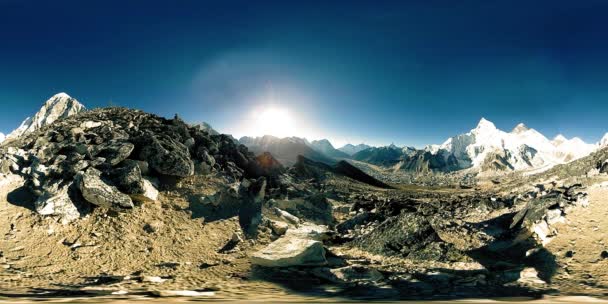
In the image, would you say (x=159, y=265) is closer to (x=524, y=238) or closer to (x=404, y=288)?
(x=404, y=288)

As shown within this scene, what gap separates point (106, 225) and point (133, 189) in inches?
105

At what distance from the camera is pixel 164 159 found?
22.2 metres

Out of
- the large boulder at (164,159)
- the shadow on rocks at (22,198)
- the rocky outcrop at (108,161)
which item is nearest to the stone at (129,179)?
the rocky outcrop at (108,161)

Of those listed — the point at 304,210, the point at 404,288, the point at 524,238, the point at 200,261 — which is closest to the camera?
the point at 404,288

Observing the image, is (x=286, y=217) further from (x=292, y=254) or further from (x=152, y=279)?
(x=152, y=279)

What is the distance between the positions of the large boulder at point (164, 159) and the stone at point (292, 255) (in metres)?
9.47

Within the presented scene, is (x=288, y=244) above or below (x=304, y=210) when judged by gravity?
below

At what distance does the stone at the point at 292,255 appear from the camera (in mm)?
15016

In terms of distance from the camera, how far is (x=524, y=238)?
61.0ft

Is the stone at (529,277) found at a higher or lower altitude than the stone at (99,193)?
lower

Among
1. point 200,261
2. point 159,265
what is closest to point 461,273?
point 200,261

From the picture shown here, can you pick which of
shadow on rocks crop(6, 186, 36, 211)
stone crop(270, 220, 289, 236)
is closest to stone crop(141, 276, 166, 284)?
stone crop(270, 220, 289, 236)

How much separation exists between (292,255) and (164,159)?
1138 cm

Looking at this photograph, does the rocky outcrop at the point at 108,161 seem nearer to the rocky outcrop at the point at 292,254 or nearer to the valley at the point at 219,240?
the valley at the point at 219,240
